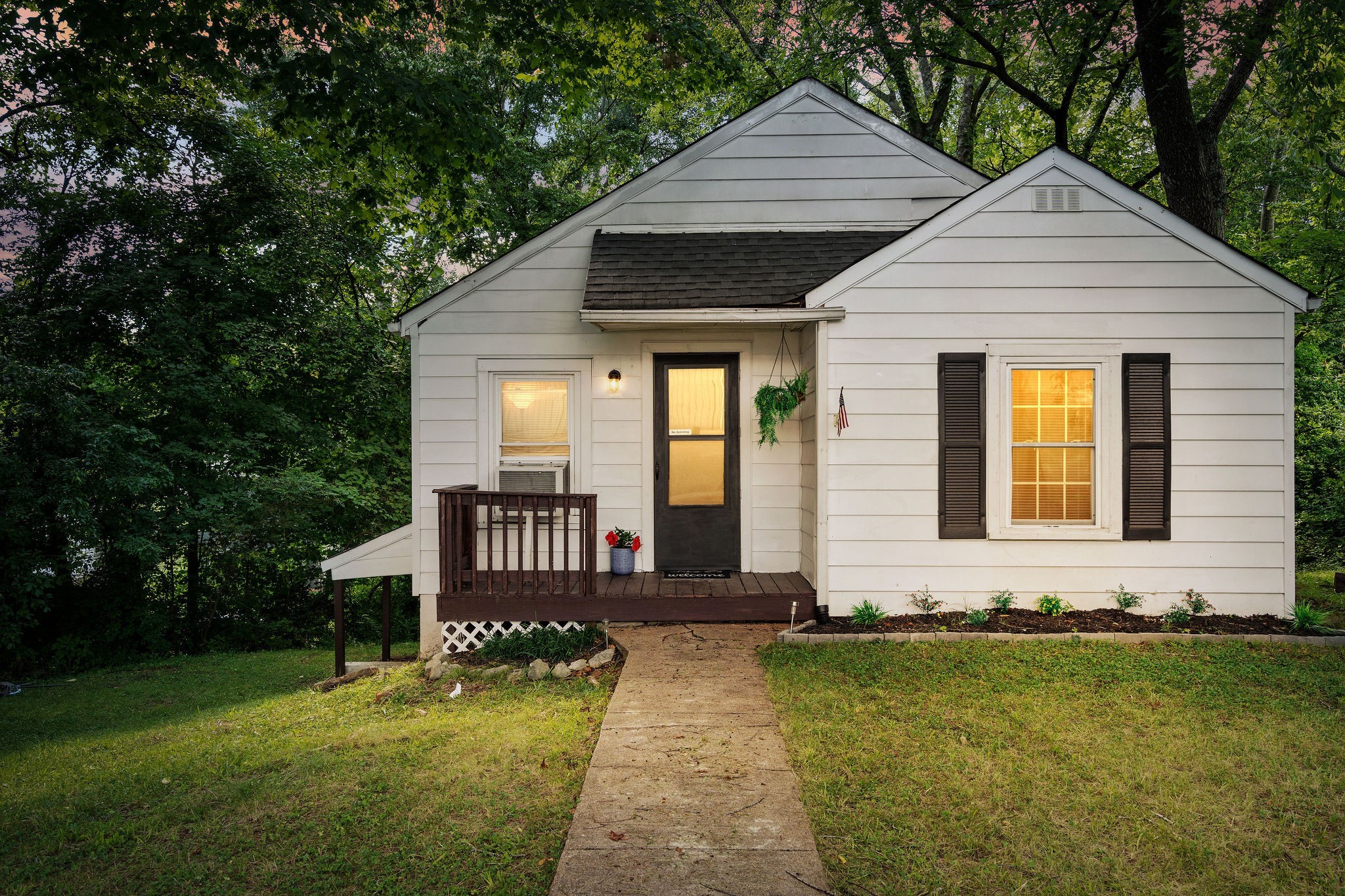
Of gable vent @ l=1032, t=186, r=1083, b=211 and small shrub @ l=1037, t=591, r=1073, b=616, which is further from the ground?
gable vent @ l=1032, t=186, r=1083, b=211

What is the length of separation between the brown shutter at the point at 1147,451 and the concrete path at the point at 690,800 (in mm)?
3508

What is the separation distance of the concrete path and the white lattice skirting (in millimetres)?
1822

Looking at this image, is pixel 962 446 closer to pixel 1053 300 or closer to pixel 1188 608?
pixel 1053 300

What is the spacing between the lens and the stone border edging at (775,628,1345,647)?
535 centimetres

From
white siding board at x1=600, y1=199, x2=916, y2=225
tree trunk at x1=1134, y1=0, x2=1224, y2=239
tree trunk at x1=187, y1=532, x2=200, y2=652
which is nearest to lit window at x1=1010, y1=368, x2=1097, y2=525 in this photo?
white siding board at x1=600, y1=199, x2=916, y2=225

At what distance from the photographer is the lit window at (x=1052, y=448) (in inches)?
231

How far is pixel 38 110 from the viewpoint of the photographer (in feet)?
28.0

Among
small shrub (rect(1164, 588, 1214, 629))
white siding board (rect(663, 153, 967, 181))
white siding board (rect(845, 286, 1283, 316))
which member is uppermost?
white siding board (rect(663, 153, 967, 181))

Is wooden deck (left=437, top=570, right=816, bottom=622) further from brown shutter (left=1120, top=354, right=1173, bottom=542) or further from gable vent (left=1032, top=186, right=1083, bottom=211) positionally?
gable vent (left=1032, top=186, right=1083, bottom=211)

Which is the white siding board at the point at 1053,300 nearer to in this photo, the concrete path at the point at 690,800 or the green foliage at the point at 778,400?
the green foliage at the point at 778,400

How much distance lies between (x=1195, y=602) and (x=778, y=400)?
3.77 metres

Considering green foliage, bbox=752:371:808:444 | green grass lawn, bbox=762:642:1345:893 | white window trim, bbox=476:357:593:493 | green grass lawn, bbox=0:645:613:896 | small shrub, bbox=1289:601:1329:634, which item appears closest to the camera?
green grass lawn, bbox=762:642:1345:893

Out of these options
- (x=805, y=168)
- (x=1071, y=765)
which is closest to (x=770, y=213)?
(x=805, y=168)

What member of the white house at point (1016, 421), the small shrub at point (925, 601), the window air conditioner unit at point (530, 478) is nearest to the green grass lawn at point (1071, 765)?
the small shrub at point (925, 601)
